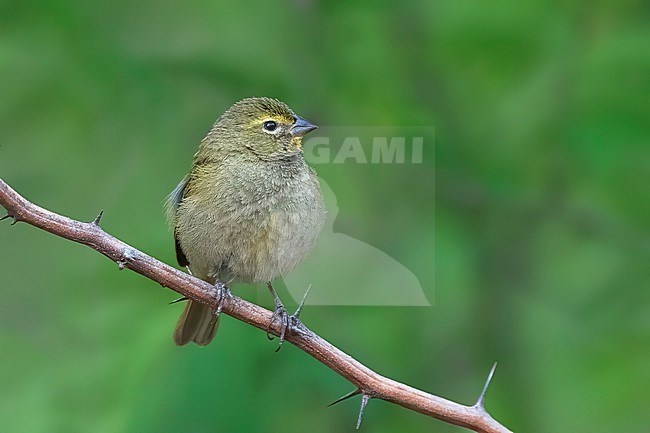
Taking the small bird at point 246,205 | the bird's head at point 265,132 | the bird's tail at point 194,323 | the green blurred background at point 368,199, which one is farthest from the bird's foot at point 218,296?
the green blurred background at point 368,199

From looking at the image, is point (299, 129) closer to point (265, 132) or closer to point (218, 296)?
point (265, 132)

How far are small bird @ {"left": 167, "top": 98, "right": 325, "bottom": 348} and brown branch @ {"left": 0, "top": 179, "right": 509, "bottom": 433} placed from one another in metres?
0.70

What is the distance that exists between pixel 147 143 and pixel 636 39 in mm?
2490

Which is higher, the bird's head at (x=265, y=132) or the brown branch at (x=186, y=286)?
the bird's head at (x=265, y=132)

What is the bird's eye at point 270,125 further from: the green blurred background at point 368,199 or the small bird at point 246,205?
the green blurred background at point 368,199

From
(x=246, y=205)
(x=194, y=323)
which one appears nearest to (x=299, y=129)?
(x=246, y=205)

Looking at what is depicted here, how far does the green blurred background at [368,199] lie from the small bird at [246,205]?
0.58 m

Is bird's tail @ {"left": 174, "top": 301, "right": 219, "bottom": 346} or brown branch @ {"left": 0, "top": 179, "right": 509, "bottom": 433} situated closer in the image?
brown branch @ {"left": 0, "top": 179, "right": 509, "bottom": 433}

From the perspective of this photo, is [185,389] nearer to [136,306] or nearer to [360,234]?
[136,306]

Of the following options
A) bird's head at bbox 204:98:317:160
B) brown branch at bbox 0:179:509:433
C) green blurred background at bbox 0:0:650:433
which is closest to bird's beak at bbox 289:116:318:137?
bird's head at bbox 204:98:317:160

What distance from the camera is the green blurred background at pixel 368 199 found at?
4.47 m

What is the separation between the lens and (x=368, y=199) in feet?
15.4

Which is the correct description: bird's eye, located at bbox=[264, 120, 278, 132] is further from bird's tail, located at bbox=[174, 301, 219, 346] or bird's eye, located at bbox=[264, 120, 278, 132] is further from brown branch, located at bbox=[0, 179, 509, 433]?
brown branch, located at bbox=[0, 179, 509, 433]

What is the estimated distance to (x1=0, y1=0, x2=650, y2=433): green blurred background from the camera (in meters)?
4.47
